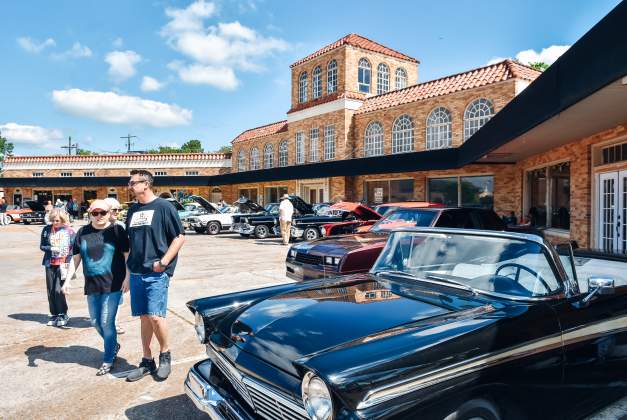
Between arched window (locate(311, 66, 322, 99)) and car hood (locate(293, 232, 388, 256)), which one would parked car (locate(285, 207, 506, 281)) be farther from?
arched window (locate(311, 66, 322, 99))

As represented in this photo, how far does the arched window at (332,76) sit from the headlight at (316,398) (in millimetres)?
26394

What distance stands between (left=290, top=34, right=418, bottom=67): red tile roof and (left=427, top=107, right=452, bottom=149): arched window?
7.84 meters

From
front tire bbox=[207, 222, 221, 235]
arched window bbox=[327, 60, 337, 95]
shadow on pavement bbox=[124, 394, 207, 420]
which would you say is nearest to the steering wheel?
shadow on pavement bbox=[124, 394, 207, 420]

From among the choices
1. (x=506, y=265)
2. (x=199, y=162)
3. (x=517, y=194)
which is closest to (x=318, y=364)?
(x=506, y=265)

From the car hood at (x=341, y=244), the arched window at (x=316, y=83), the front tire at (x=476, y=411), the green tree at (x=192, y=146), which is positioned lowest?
the front tire at (x=476, y=411)

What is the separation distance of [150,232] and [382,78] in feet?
86.2

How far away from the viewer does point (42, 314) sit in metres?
6.36

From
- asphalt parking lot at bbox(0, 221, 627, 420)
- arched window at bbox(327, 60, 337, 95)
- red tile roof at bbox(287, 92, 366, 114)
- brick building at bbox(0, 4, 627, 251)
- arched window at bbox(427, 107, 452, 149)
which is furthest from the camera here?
arched window at bbox(327, 60, 337, 95)

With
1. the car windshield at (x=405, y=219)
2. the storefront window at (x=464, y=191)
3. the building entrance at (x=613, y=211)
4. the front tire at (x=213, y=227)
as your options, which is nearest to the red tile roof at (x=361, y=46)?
the storefront window at (x=464, y=191)

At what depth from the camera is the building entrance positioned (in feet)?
29.9

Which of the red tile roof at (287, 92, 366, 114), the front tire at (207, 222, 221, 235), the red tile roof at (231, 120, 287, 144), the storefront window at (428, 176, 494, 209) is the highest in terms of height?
the red tile roof at (287, 92, 366, 114)

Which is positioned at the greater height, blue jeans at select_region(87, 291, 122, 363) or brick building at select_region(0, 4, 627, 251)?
brick building at select_region(0, 4, 627, 251)

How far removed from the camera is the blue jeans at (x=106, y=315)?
13.6 feet

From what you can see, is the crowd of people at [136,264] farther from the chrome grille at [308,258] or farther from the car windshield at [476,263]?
the chrome grille at [308,258]
